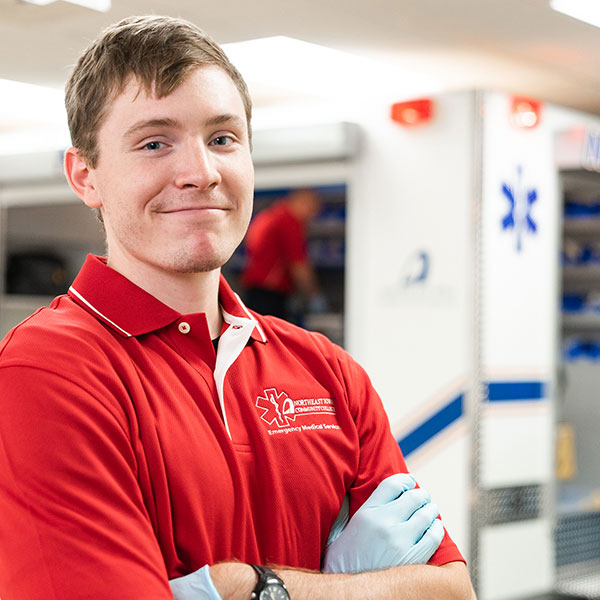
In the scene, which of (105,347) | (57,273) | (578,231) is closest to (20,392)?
(105,347)

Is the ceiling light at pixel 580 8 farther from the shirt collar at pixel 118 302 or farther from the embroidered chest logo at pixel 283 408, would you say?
the shirt collar at pixel 118 302

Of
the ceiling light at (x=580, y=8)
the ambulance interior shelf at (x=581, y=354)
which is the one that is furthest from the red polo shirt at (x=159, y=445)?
the ambulance interior shelf at (x=581, y=354)

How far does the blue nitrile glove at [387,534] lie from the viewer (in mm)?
1675

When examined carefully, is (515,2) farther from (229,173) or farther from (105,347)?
(105,347)

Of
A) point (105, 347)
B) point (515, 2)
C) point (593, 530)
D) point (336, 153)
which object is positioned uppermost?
point (515, 2)

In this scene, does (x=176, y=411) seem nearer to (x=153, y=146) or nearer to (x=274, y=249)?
(x=153, y=146)

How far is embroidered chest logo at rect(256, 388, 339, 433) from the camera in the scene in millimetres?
1688

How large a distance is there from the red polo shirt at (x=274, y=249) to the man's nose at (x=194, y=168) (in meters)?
5.39

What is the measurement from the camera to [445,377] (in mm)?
4332

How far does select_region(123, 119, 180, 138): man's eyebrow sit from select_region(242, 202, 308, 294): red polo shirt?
212 inches

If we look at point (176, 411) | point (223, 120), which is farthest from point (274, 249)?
point (176, 411)

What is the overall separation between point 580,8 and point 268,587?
3409 mm

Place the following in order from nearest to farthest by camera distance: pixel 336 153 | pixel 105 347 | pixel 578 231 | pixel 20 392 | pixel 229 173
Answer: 1. pixel 20 392
2. pixel 105 347
3. pixel 229 173
4. pixel 336 153
5. pixel 578 231

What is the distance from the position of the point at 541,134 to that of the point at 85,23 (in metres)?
2.13
